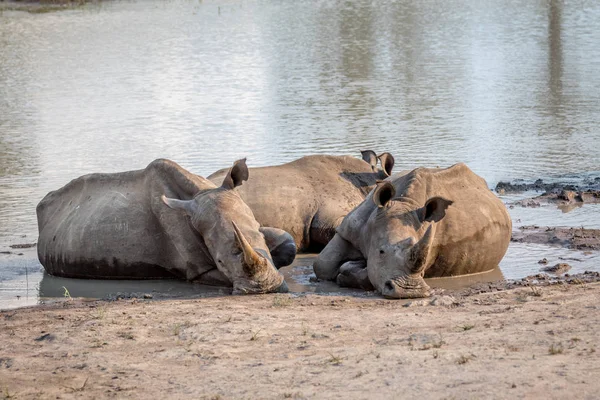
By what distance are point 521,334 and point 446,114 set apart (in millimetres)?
13016

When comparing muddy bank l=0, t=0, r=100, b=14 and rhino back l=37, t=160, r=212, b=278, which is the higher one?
muddy bank l=0, t=0, r=100, b=14

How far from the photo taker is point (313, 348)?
738 centimetres

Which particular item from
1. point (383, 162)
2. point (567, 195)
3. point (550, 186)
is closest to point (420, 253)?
point (383, 162)

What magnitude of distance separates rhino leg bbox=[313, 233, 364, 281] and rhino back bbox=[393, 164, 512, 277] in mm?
663

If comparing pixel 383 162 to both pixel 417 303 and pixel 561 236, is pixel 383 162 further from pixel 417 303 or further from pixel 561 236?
pixel 417 303

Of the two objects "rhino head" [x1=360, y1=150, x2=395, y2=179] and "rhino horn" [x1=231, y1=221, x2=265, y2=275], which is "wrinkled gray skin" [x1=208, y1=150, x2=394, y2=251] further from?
"rhino horn" [x1=231, y1=221, x2=265, y2=275]

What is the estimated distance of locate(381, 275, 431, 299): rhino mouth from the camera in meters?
9.07

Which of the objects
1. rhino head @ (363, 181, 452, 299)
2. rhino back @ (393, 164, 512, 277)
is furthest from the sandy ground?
rhino back @ (393, 164, 512, 277)

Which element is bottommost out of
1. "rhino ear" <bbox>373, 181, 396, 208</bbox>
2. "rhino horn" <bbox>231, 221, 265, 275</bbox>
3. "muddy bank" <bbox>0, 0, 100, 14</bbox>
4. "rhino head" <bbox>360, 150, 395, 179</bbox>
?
"rhino horn" <bbox>231, 221, 265, 275</bbox>

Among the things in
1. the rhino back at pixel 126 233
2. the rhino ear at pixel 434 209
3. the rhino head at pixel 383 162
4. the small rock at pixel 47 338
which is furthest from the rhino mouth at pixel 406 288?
the rhino head at pixel 383 162

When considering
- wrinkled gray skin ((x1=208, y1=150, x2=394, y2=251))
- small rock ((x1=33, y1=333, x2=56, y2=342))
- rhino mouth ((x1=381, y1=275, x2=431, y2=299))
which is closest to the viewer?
small rock ((x1=33, y1=333, x2=56, y2=342))

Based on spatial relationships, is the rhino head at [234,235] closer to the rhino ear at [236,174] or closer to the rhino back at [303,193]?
the rhino ear at [236,174]

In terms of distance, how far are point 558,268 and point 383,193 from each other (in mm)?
1757

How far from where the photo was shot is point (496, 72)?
2531 cm
